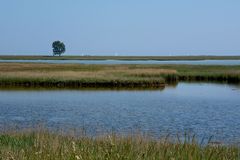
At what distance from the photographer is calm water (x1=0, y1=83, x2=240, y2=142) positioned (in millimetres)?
18547

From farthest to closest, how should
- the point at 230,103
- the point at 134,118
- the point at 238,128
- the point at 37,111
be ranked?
1. the point at 230,103
2. the point at 37,111
3. the point at 134,118
4. the point at 238,128

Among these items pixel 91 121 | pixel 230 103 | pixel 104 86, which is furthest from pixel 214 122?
pixel 104 86

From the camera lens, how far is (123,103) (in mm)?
29266

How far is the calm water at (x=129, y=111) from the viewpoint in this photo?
60.8 ft

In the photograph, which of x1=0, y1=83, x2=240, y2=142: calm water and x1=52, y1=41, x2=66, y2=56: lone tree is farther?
x1=52, y1=41, x2=66, y2=56: lone tree

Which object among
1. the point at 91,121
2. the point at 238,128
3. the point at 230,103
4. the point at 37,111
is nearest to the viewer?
the point at 238,128

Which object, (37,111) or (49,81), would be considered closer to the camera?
(37,111)

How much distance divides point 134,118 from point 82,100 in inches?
390

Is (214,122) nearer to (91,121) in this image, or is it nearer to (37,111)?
(91,121)

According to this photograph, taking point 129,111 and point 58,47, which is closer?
point 129,111

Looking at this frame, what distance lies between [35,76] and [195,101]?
18.5m

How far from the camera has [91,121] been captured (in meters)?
20.4

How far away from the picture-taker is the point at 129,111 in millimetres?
24781

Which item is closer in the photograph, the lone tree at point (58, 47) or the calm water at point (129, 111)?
the calm water at point (129, 111)
